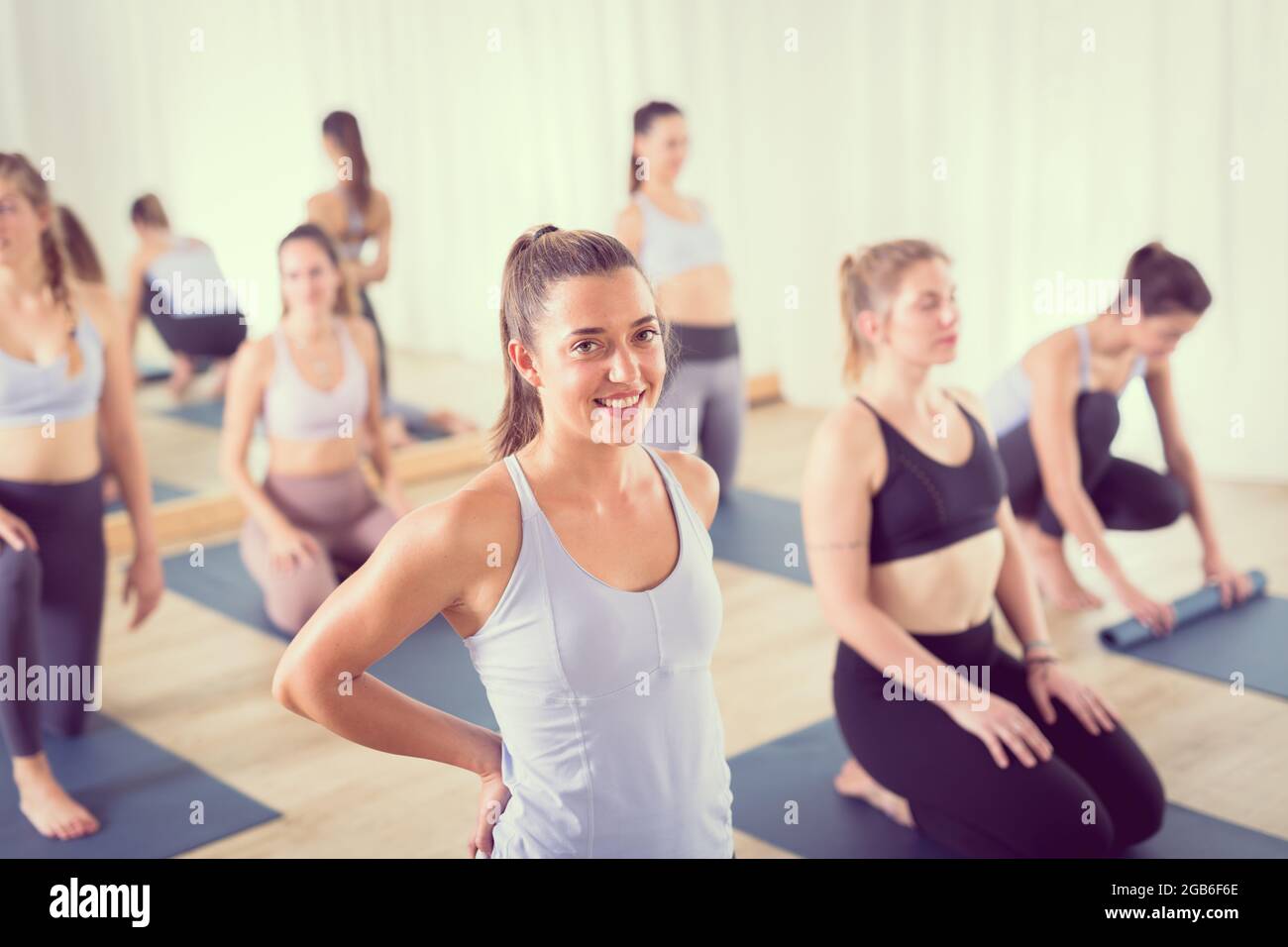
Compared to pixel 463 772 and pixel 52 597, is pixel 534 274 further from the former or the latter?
pixel 52 597

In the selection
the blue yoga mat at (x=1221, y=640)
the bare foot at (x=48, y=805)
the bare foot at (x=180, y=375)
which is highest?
the bare foot at (x=180, y=375)

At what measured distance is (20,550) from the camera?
Answer: 2.71 metres

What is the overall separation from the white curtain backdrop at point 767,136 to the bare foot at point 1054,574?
3.81 ft

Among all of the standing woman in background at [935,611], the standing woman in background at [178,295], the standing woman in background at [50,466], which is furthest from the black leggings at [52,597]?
the standing woman in background at [935,611]

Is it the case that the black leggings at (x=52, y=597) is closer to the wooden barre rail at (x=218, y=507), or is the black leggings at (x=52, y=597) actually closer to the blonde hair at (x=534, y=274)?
the wooden barre rail at (x=218, y=507)

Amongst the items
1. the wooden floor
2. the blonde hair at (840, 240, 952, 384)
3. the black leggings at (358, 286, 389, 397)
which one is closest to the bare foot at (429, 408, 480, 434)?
the black leggings at (358, 286, 389, 397)

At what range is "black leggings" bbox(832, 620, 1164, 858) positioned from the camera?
227 centimetres

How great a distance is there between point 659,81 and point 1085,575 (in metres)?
2.56

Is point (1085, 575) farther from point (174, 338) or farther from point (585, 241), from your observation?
point (585, 241)

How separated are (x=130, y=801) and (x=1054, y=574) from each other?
2.20m

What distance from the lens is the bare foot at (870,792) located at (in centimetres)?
257

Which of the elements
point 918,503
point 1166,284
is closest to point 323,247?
point 918,503

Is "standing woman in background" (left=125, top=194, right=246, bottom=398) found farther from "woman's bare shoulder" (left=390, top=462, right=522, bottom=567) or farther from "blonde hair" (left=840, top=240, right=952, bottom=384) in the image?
"woman's bare shoulder" (left=390, top=462, right=522, bottom=567)

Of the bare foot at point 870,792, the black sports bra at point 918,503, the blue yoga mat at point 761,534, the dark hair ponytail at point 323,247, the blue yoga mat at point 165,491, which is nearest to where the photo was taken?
the black sports bra at point 918,503
